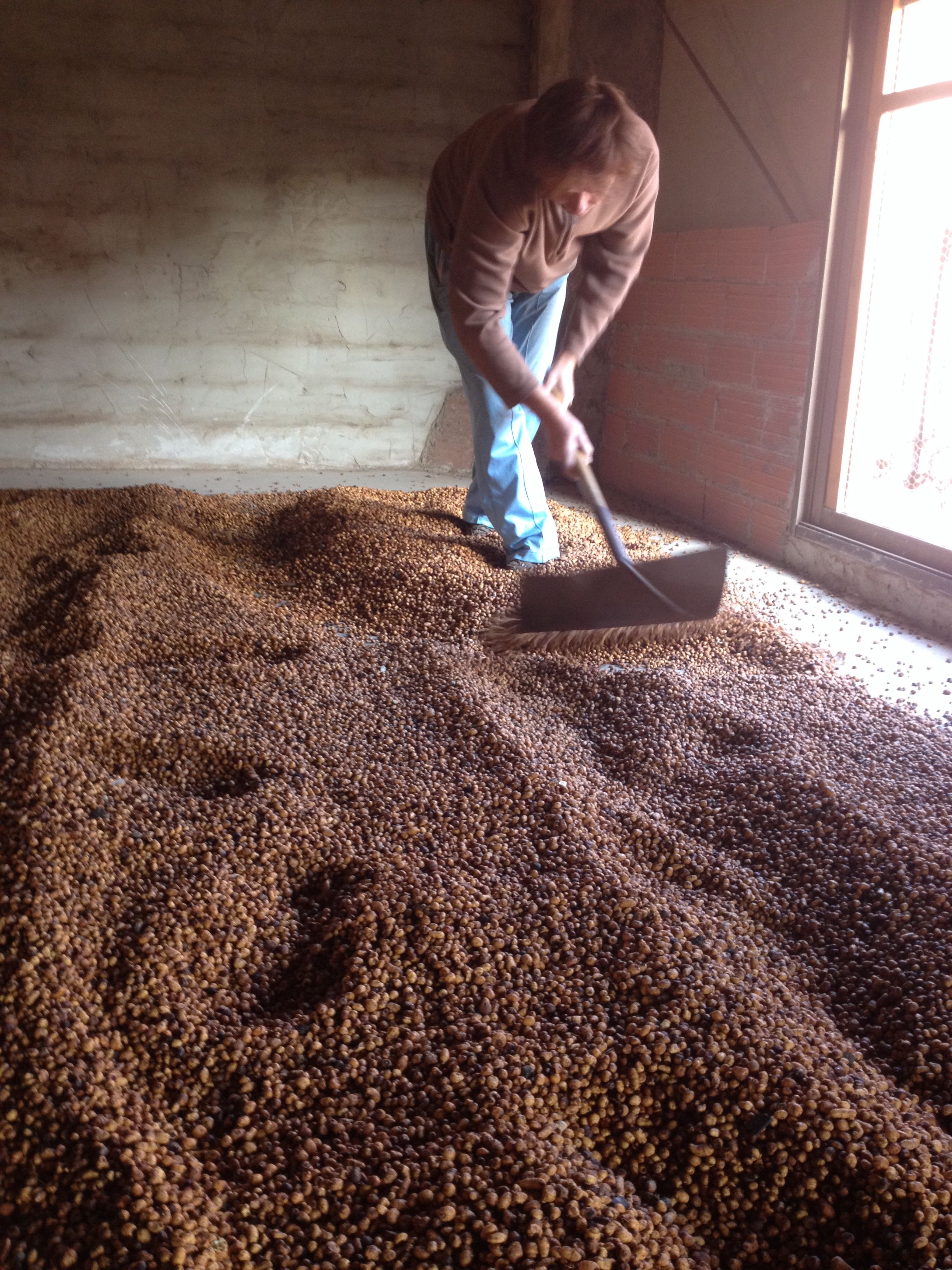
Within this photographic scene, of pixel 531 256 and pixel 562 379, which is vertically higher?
pixel 531 256

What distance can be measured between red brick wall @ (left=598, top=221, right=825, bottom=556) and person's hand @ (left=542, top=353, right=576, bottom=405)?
110 centimetres

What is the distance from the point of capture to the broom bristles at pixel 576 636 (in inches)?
97.7

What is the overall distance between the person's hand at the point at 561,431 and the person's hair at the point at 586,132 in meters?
0.56

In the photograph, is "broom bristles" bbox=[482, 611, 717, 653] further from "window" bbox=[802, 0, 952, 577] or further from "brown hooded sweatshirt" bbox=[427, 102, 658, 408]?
"window" bbox=[802, 0, 952, 577]

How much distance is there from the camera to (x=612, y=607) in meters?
2.52

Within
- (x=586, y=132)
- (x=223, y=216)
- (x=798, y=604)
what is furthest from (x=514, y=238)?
(x=223, y=216)

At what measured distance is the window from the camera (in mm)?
3018

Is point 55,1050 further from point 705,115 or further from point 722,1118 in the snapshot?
point 705,115

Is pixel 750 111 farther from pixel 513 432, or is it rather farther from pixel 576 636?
pixel 576 636

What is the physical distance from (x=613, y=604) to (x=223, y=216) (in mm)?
3421

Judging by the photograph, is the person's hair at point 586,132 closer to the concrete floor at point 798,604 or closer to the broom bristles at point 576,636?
the broom bristles at point 576,636

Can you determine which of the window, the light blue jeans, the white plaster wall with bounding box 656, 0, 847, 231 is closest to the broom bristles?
the light blue jeans

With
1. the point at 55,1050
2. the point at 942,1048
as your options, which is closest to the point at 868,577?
the point at 942,1048

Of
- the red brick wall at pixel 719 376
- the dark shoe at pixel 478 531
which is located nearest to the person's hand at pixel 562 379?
the dark shoe at pixel 478 531
